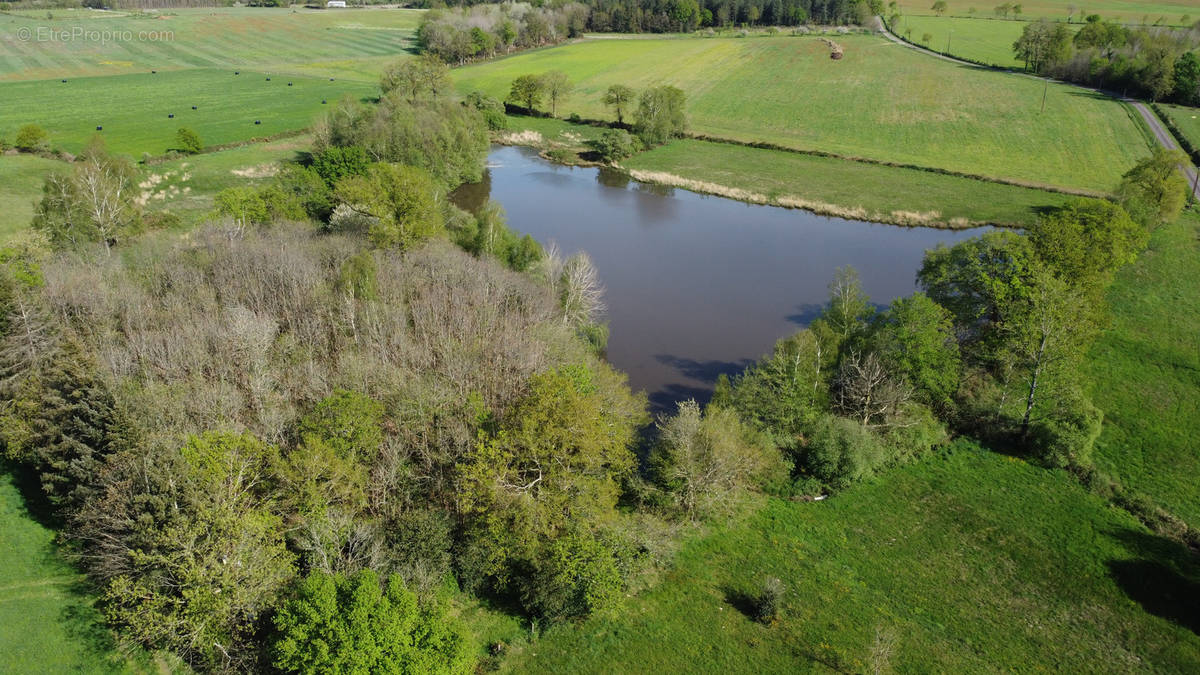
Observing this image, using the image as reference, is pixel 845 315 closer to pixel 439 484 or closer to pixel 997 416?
pixel 997 416

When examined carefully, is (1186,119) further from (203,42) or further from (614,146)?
(203,42)

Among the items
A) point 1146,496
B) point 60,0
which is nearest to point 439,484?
point 1146,496

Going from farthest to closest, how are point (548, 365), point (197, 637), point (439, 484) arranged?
point (548, 365) → point (439, 484) → point (197, 637)

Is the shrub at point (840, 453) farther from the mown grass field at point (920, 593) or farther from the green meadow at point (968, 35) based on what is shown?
the green meadow at point (968, 35)

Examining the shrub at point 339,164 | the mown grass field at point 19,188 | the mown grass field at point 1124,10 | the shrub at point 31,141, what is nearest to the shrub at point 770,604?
the shrub at point 339,164

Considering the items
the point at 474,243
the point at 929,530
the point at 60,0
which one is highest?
the point at 60,0

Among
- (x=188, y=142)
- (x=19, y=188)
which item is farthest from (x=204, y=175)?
(x=19, y=188)

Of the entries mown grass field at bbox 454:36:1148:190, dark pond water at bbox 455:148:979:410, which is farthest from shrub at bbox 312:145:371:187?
mown grass field at bbox 454:36:1148:190

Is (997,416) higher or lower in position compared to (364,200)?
lower
